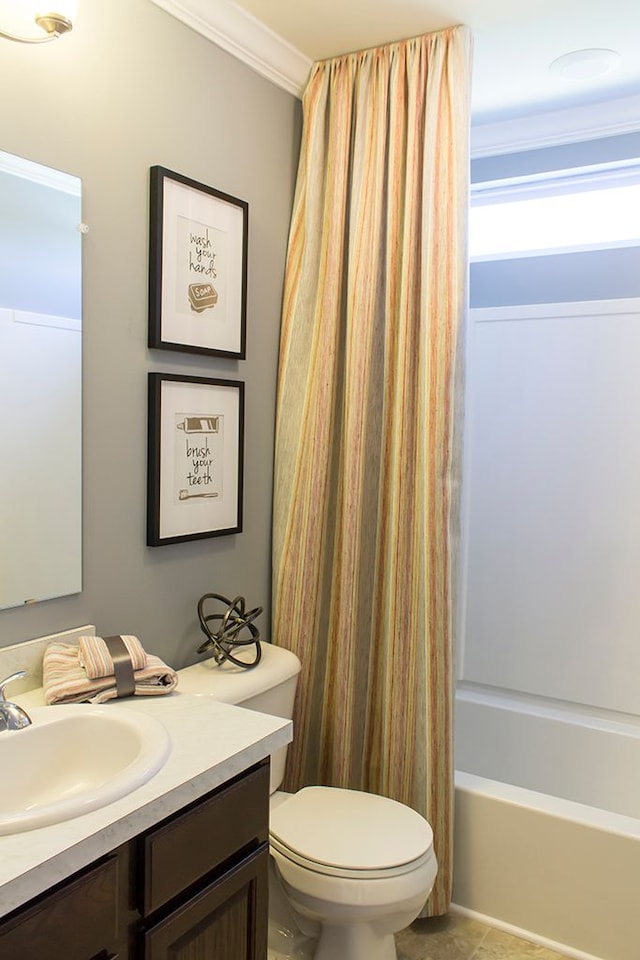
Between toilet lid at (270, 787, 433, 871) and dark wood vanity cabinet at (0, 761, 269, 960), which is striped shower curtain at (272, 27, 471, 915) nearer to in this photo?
toilet lid at (270, 787, 433, 871)

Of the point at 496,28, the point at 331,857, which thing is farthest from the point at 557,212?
the point at 331,857

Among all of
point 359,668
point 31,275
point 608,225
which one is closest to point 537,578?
point 359,668

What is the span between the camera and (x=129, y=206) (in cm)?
186

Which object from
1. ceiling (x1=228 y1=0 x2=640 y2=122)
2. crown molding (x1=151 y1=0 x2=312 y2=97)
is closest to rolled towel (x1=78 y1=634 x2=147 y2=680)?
crown molding (x1=151 y1=0 x2=312 y2=97)

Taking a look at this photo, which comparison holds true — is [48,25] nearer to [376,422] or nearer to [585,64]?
[376,422]

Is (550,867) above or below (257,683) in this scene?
below

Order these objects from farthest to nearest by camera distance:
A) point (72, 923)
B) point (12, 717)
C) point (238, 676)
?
point (238, 676) < point (12, 717) < point (72, 923)

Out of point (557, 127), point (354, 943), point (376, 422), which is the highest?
point (557, 127)

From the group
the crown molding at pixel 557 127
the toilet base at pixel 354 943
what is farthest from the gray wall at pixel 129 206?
the crown molding at pixel 557 127

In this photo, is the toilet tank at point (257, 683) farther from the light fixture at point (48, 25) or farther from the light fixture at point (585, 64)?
the light fixture at point (585, 64)

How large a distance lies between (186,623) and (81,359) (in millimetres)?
764

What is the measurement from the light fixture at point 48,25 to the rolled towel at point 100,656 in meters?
1.19

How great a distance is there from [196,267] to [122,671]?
3.41 ft

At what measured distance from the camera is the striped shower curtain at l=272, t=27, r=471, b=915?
7.09ft
